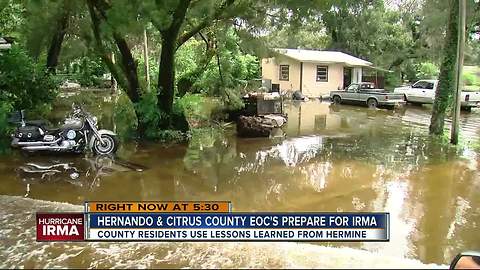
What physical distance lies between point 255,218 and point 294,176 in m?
4.75

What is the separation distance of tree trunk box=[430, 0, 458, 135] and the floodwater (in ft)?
2.36

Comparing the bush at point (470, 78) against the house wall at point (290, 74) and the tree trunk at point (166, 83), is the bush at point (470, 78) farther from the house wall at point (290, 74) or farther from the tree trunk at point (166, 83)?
the tree trunk at point (166, 83)

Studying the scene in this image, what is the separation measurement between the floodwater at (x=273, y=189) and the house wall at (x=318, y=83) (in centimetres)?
1615

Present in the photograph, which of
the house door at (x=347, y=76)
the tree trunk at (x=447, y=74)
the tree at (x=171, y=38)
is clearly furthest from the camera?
the house door at (x=347, y=76)

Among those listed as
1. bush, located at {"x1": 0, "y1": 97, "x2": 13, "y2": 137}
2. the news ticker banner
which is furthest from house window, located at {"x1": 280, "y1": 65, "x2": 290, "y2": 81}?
the news ticker banner

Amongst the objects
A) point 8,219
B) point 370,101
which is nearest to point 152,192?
point 8,219

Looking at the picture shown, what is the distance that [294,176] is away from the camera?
9.49 metres

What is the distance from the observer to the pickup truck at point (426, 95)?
22.5 m

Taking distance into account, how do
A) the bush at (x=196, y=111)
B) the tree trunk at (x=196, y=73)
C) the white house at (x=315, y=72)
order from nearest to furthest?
the bush at (x=196, y=111)
the tree trunk at (x=196, y=73)
the white house at (x=315, y=72)

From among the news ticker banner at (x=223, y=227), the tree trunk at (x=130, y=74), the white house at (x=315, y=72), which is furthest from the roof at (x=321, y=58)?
the news ticker banner at (x=223, y=227)

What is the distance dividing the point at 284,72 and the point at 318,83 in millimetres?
2554

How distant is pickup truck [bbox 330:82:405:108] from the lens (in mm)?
24312

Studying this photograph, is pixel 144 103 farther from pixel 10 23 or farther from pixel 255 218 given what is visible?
pixel 255 218

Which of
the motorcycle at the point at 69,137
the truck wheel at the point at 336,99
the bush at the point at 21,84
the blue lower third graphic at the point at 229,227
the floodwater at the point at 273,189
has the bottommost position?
the floodwater at the point at 273,189
